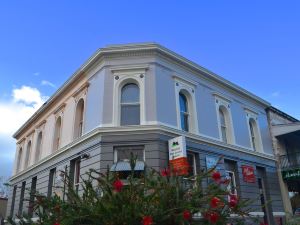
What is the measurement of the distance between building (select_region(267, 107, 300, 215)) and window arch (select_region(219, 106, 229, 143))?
15.6ft

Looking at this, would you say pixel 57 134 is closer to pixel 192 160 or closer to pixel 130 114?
pixel 130 114

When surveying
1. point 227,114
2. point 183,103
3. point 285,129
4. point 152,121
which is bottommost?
point 152,121

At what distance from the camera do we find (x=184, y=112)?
15586 mm

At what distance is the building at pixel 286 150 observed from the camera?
1939 cm

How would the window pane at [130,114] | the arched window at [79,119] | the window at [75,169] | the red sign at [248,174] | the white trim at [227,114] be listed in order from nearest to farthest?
the window pane at [130,114] < the window at [75,169] < the arched window at [79,119] < the red sign at [248,174] < the white trim at [227,114]

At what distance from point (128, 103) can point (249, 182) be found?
8.25 m

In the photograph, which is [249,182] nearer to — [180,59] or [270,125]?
[270,125]

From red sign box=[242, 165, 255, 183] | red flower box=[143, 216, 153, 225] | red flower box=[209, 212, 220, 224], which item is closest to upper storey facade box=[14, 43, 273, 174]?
red sign box=[242, 165, 255, 183]

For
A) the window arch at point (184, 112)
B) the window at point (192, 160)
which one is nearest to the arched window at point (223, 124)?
the window arch at point (184, 112)

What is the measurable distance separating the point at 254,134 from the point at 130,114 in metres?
9.51

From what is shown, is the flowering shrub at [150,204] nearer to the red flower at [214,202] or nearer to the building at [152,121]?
the red flower at [214,202]

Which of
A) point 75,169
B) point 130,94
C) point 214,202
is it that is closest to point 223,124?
point 130,94

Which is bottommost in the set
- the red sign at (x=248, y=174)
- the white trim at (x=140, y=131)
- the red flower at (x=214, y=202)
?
the red flower at (x=214, y=202)

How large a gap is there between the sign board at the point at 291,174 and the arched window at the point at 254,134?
91.7 inches
